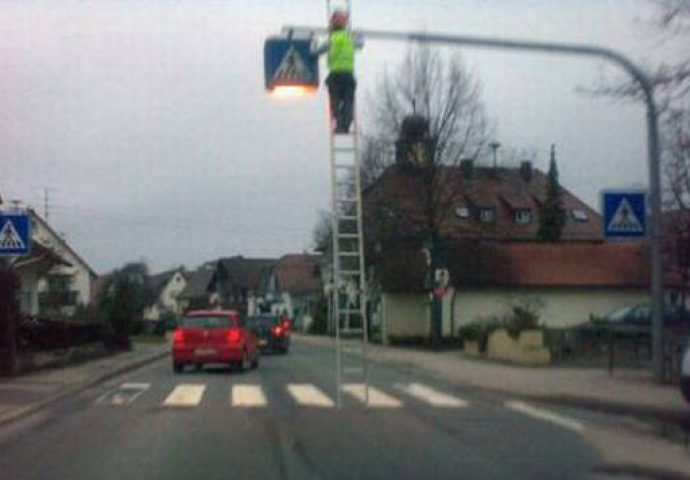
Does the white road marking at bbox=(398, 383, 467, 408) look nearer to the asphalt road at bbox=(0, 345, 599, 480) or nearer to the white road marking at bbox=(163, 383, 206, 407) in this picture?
the asphalt road at bbox=(0, 345, 599, 480)

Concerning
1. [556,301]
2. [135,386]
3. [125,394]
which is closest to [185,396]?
[125,394]

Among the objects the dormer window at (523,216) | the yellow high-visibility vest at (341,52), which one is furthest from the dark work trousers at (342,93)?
the dormer window at (523,216)

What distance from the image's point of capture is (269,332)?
46.1 m

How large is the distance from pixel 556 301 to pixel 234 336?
93.9 feet

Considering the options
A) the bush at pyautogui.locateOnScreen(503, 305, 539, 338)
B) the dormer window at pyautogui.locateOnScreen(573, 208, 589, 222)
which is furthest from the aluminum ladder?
the dormer window at pyautogui.locateOnScreen(573, 208, 589, 222)

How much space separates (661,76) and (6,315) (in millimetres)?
14162

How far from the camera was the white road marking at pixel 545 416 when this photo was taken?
16719 mm

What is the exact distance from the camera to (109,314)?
48906 millimetres

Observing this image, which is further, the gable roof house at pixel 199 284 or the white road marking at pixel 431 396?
the gable roof house at pixel 199 284

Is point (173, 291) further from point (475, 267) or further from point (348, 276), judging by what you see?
point (348, 276)

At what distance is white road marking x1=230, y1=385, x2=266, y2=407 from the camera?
2008cm

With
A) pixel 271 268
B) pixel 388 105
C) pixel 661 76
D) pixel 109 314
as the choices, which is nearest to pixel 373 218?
pixel 388 105

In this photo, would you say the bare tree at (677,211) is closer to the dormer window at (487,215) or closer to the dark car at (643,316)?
the dark car at (643,316)

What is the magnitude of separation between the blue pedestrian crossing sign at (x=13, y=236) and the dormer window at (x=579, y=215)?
5518 cm
